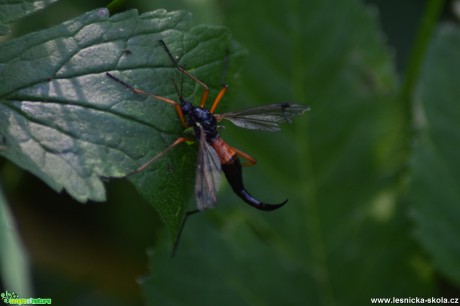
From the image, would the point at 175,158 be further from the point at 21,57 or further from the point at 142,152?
the point at 21,57

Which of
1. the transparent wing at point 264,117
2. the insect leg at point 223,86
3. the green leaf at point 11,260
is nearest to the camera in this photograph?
the green leaf at point 11,260

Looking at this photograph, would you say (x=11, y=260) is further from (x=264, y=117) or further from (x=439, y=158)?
(x=439, y=158)

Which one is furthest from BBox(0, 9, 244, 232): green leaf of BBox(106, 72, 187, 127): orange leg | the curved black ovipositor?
the curved black ovipositor

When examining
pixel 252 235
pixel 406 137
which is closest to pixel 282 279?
pixel 252 235

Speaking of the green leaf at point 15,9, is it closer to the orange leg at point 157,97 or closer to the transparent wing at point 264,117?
the orange leg at point 157,97

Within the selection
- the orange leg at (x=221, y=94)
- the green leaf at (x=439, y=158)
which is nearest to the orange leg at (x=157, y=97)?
the orange leg at (x=221, y=94)

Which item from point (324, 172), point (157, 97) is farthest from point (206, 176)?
point (324, 172)
